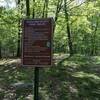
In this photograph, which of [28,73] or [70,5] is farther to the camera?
[70,5]

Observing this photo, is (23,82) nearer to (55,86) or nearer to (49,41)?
(55,86)

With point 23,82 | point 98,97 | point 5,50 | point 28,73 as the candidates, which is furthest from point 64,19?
point 5,50

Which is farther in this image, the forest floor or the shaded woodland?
the shaded woodland

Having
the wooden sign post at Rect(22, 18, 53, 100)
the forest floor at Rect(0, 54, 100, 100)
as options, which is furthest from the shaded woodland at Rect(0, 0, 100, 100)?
the wooden sign post at Rect(22, 18, 53, 100)

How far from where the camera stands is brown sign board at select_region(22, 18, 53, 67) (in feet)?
20.5

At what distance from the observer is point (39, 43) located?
20.6 ft

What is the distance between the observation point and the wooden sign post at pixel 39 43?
626 centimetres

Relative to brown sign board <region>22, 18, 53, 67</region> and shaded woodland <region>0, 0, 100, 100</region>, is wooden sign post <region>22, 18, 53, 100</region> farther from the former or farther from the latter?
shaded woodland <region>0, 0, 100, 100</region>

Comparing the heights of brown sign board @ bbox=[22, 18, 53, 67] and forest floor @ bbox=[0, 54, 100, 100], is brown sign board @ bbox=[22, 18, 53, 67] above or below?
above

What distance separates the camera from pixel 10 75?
489 inches

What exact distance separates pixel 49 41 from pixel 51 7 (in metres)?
14.9

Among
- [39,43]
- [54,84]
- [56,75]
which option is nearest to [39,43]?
[39,43]

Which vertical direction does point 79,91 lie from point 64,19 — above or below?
below

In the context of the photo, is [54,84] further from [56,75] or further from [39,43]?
[39,43]
